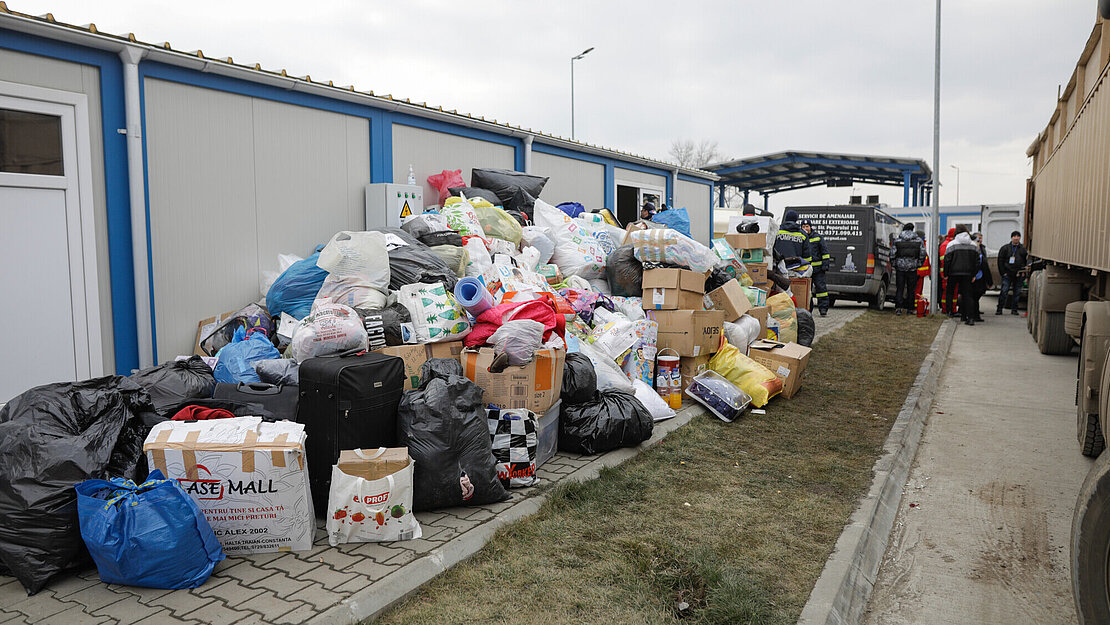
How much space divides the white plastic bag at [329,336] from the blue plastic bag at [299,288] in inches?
42.0

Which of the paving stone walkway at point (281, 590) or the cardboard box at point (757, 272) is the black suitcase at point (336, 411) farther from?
the cardboard box at point (757, 272)

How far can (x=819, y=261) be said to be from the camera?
1359cm

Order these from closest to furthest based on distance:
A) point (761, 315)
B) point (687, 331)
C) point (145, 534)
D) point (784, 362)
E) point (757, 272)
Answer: point (145, 534) → point (687, 331) → point (784, 362) → point (761, 315) → point (757, 272)

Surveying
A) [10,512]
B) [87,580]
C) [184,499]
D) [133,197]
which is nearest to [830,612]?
[184,499]

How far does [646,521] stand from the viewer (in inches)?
158

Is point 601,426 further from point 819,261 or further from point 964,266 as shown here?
point 964,266

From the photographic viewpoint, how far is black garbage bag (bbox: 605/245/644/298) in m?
7.32

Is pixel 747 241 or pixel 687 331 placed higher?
pixel 747 241

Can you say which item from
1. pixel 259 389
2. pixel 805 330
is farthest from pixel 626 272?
pixel 259 389

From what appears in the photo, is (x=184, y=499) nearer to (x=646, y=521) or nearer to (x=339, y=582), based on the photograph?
(x=339, y=582)

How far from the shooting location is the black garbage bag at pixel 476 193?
815cm

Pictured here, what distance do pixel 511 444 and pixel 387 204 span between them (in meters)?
3.90

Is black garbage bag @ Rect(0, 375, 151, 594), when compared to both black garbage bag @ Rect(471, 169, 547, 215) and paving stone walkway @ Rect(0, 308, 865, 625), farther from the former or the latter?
black garbage bag @ Rect(471, 169, 547, 215)

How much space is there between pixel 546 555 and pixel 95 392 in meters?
2.45
